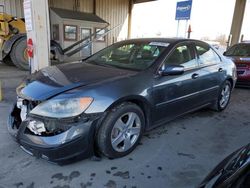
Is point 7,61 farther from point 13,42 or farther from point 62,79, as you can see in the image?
point 62,79

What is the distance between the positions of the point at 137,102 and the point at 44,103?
1086mm

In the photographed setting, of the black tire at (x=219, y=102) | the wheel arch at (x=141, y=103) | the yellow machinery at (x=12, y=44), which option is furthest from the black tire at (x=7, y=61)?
the black tire at (x=219, y=102)

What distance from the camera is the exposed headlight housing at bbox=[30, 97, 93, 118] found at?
85.2 inches

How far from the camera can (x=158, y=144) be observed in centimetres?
303

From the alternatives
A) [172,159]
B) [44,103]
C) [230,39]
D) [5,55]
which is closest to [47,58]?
[44,103]

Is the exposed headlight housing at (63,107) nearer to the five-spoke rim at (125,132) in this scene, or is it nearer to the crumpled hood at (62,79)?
the crumpled hood at (62,79)

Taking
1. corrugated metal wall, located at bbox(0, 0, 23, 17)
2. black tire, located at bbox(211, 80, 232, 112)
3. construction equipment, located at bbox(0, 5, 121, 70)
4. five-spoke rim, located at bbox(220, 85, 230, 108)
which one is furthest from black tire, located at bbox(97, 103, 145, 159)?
corrugated metal wall, located at bbox(0, 0, 23, 17)

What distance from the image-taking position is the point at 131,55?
3.30 meters

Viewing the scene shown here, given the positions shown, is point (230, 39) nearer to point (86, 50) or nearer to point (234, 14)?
point (234, 14)

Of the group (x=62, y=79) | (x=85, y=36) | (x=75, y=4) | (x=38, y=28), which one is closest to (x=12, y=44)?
(x=38, y=28)

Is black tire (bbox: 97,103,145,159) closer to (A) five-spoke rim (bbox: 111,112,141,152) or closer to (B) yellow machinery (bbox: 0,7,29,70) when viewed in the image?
(A) five-spoke rim (bbox: 111,112,141,152)

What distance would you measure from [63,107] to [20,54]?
721cm

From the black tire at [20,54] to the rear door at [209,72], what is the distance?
700 cm

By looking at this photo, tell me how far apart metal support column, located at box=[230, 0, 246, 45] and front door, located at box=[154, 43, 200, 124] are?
877cm
